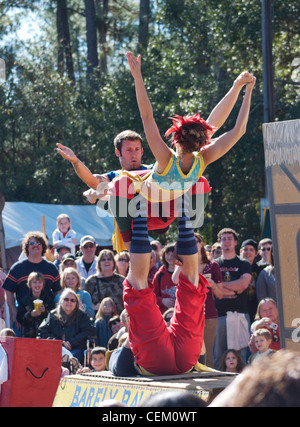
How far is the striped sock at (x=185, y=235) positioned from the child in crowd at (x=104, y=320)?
3511mm

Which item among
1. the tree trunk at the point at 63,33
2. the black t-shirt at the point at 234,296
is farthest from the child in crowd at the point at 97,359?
the tree trunk at the point at 63,33

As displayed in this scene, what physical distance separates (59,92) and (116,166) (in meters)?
4.39

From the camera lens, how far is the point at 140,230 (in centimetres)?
454

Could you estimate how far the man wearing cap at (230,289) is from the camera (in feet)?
26.4

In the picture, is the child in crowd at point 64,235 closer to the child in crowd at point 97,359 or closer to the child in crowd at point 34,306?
the child in crowd at point 34,306

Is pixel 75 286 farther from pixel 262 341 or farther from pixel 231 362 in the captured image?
pixel 262 341

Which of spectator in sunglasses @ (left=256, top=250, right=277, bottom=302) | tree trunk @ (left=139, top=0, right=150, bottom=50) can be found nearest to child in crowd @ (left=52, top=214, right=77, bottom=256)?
spectator in sunglasses @ (left=256, top=250, right=277, bottom=302)

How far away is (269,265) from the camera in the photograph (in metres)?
8.64

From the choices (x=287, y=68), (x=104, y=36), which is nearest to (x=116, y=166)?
(x=287, y=68)

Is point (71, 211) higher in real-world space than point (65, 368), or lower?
higher

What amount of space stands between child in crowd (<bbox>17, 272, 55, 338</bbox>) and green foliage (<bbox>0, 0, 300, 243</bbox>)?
1074 cm

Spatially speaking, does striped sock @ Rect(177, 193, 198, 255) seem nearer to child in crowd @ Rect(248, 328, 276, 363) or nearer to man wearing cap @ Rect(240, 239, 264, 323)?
child in crowd @ Rect(248, 328, 276, 363)

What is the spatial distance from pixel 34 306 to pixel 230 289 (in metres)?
2.13
